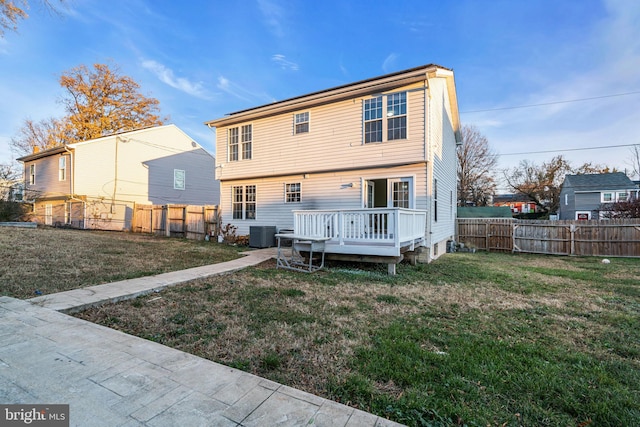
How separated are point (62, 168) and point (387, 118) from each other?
755 inches

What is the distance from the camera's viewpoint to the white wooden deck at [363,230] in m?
6.69

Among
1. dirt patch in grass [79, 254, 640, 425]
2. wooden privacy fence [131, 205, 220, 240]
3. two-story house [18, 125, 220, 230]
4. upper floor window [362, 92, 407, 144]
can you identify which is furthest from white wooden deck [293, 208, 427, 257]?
two-story house [18, 125, 220, 230]

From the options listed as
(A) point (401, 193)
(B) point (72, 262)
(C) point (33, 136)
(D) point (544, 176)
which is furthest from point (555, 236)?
(C) point (33, 136)

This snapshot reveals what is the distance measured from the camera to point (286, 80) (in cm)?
1531

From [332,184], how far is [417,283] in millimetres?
5099

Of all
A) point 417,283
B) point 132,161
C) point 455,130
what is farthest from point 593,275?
point 132,161

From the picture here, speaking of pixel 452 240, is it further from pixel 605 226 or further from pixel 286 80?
pixel 286 80

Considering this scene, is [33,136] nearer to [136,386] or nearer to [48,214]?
[48,214]

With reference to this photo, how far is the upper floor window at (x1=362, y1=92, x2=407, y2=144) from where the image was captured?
8.88 meters

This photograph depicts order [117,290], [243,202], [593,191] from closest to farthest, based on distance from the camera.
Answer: [117,290] < [243,202] < [593,191]

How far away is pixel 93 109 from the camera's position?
72.0 feet

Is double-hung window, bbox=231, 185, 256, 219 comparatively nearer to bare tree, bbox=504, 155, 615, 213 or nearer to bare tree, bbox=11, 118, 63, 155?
bare tree, bbox=11, 118, 63, 155

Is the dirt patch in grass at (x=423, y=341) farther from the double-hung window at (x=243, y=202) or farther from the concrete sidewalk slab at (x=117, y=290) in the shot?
the double-hung window at (x=243, y=202)

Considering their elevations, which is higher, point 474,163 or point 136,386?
point 474,163
